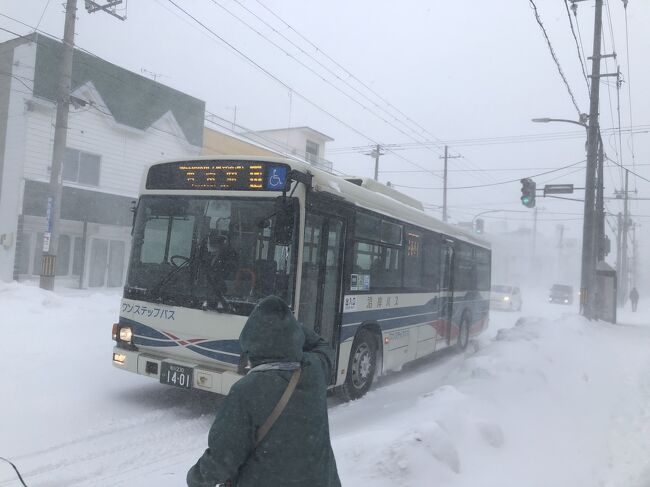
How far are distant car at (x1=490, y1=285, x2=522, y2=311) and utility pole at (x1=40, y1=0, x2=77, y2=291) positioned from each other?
83.2ft

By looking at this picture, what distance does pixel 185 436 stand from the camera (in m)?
5.93

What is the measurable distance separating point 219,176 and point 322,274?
1.75 meters

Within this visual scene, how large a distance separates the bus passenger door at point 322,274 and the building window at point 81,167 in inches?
703

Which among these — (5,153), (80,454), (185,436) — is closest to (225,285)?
(185,436)

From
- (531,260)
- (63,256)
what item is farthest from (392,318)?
(531,260)

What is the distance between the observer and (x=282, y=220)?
574 centimetres

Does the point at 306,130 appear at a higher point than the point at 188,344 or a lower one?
higher

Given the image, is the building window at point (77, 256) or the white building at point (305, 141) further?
the white building at point (305, 141)

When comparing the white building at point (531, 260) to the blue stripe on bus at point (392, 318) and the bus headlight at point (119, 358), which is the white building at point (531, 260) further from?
the bus headlight at point (119, 358)

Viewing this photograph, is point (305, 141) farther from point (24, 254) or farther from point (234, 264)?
point (234, 264)

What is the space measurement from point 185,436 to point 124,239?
65.7 ft

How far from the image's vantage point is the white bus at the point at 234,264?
605 cm

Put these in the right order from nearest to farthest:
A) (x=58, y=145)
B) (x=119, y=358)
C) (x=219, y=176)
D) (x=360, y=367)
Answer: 1. (x=219, y=176)
2. (x=119, y=358)
3. (x=360, y=367)
4. (x=58, y=145)

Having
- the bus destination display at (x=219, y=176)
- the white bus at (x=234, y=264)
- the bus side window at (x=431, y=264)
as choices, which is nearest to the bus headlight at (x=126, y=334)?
the white bus at (x=234, y=264)
